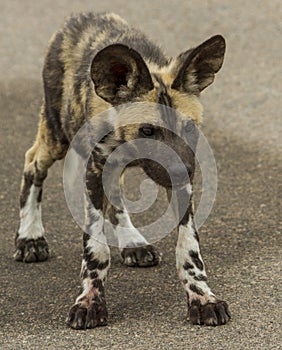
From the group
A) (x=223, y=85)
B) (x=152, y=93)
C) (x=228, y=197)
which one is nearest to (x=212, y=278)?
(x=152, y=93)

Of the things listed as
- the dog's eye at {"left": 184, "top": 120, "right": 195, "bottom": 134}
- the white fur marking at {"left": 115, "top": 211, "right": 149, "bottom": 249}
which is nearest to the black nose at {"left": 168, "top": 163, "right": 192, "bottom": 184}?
the dog's eye at {"left": 184, "top": 120, "right": 195, "bottom": 134}

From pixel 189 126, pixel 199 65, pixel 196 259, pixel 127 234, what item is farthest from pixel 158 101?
pixel 127 234

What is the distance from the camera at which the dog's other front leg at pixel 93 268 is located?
5.40 m

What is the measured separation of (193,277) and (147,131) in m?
0.89

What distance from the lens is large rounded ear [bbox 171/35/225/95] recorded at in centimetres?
542

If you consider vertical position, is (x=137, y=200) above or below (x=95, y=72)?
below

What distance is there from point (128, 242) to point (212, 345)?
5.91 ft

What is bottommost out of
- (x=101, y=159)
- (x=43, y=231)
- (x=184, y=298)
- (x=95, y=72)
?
(x=43, y=231)

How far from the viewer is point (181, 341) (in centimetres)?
514

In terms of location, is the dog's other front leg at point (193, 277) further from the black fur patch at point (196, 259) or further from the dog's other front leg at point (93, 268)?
the dog's other front leg at point (93, 268)

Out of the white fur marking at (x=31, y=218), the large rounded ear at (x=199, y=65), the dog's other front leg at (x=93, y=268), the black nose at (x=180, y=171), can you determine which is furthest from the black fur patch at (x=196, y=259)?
the white fur marking at (x=31, y=218)

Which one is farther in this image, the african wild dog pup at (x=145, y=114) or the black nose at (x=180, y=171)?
the african wild dog pup at (x=145, y=114)

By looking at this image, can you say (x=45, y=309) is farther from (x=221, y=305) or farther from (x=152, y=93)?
(x=152, y=93)

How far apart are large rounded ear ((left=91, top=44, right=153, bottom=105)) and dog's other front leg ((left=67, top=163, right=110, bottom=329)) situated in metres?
0.55
